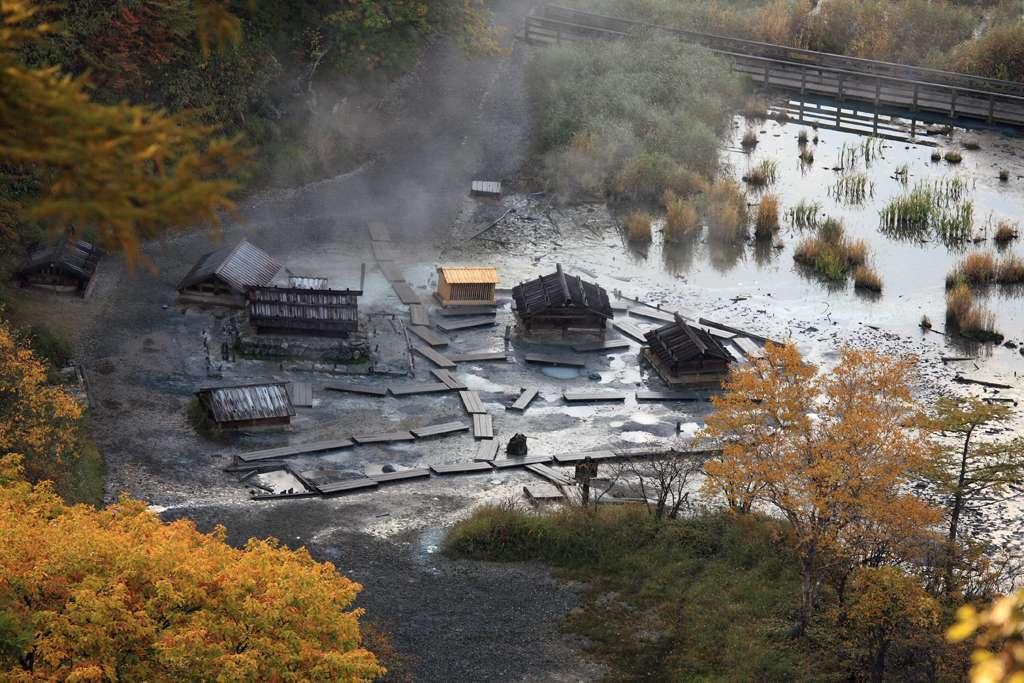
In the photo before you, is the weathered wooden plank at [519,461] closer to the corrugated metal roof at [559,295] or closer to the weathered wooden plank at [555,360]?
the weathered wooden plank at [555,360]

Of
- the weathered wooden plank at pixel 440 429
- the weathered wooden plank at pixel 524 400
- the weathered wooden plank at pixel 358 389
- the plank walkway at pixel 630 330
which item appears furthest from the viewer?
the plank walkway at pixel 630 330

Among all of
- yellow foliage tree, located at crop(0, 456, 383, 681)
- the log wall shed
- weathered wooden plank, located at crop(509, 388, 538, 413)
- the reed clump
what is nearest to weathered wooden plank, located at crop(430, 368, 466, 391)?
weathered wooden plank, located at crop(509, 388, 538, 413)

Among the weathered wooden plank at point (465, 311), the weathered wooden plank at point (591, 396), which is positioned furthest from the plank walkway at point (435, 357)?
the weathered wooden plank at point (591, 396)

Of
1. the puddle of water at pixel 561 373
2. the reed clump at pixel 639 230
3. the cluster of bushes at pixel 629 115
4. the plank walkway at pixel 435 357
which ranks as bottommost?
the puddle of water at pixel 561 373

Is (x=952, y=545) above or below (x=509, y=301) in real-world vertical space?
below

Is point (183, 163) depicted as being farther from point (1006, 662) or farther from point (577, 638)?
point (577, 638)

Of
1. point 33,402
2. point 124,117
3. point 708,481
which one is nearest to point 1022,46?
point 708,481
